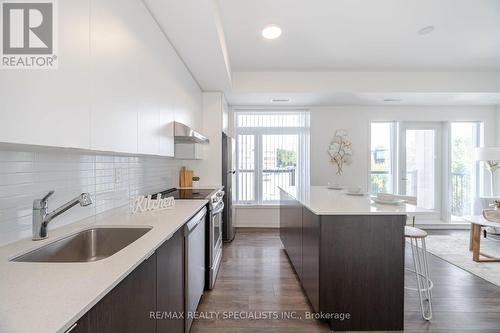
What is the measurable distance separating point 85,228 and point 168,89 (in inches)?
→ 53.4

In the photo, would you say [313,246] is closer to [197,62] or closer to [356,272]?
[356,272]

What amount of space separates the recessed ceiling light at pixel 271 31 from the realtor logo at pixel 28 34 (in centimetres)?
214

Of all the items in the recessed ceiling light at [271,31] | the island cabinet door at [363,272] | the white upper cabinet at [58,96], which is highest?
the recessed ceiling light at [271,31]

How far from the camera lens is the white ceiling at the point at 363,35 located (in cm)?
232

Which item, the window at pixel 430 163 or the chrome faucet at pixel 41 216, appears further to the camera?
the window at pixel 430 163

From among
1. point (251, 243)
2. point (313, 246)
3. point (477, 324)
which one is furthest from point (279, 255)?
point (477, 324)

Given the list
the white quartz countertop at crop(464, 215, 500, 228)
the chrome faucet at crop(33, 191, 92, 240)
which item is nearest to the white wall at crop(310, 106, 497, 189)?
the white quartz countertop at crop(464, 215, 500, 228)

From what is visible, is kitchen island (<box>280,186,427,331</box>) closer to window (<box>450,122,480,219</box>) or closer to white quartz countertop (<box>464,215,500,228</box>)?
white quartz countertop (<box>464,215,500,228</box>)

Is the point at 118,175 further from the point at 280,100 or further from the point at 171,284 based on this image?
the point at 280,100

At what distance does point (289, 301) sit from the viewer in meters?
2.22

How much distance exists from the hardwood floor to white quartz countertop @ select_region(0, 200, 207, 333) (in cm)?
125

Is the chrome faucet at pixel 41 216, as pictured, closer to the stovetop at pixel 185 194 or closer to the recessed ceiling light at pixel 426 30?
the stovetop at pixel 185 194

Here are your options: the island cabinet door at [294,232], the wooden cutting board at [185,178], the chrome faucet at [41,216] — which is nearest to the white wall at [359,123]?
the island cabinet door at [294,232]

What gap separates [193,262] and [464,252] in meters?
3.87
